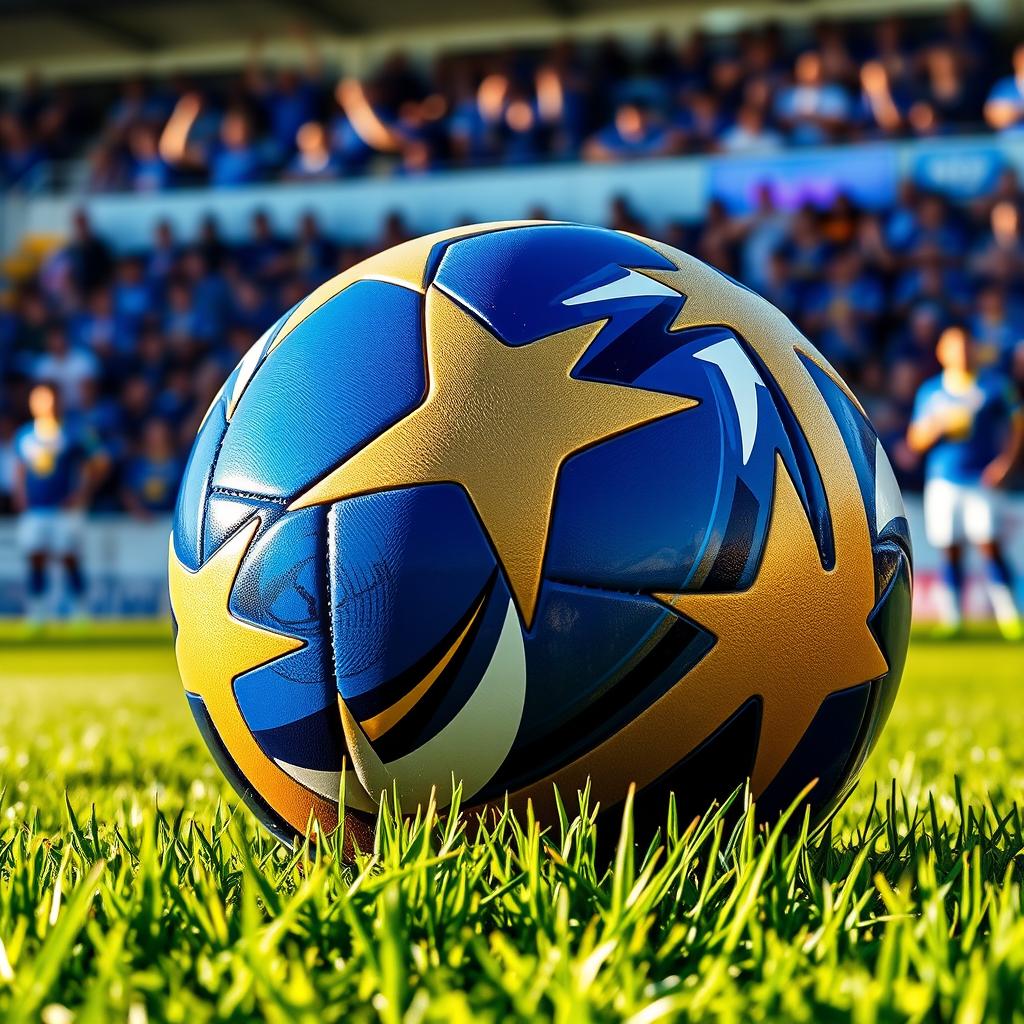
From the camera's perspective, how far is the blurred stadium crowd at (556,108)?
15.7m

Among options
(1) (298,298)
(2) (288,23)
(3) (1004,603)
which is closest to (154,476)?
(1) (298,298)

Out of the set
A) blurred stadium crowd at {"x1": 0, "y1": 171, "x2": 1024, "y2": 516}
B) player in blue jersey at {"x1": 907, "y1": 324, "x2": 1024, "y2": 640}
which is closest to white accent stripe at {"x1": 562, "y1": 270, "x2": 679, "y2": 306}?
player in blue jersey at {"x1": 907, "y1": 324, "x2": 1024, "y2": 640}

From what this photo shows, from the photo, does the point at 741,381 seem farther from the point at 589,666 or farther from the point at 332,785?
the point at 332,785

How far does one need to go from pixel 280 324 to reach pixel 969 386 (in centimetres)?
942

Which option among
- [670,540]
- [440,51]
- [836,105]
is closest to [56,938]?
[670,540]

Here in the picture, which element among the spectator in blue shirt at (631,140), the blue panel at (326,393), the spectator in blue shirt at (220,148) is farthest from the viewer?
the spectator in blue shirt at (220,148)

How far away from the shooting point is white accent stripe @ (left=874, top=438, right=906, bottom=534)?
2225 mm

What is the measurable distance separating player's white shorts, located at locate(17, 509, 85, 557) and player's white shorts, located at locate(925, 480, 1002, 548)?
7964mm

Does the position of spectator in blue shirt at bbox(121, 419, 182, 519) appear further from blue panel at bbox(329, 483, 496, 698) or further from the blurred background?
blue panel at bbox(329, 483, 496, 698)

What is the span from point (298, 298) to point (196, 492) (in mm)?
13717

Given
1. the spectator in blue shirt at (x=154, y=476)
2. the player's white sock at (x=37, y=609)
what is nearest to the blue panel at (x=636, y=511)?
the player's white sock at (x=37, y=609)

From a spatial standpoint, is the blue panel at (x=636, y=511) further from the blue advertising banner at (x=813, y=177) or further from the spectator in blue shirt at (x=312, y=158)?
the spectator in blue shirt at (x=312, y=158)

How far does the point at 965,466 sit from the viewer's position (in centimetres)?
1092

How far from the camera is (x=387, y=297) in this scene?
86.4 inches
